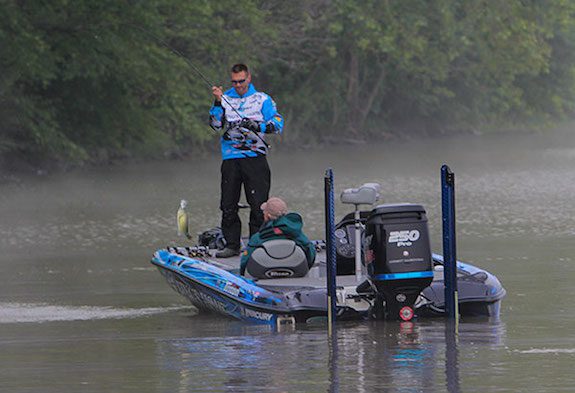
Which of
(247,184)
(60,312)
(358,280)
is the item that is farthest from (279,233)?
(60,312)

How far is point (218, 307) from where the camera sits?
1433 centimetres

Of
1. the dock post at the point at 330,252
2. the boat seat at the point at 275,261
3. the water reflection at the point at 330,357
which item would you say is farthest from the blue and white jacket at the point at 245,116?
the dock post at the point at 330,252

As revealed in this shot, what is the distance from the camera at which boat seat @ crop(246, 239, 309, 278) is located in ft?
45.9

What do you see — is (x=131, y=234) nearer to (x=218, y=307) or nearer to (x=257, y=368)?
(x=218, y=307)

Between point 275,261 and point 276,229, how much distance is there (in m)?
0.30

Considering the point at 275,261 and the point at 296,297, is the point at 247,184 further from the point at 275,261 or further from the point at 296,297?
the point at 296,297

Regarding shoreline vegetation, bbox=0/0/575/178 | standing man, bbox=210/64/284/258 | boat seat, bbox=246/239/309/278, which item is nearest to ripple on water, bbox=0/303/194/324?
standing man, bbox=210/64/284/258

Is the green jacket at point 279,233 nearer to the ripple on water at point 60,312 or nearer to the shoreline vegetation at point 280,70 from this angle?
the ripple on water at point 60,312

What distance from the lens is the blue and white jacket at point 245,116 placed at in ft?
49.8

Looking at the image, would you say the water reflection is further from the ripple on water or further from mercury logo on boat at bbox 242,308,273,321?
the ripple on water

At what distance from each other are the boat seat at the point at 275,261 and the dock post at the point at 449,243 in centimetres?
136

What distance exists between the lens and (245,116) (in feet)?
49.9

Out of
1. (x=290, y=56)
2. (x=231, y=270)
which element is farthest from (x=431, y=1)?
(x=231, y=270)

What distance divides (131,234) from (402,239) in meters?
11.7
